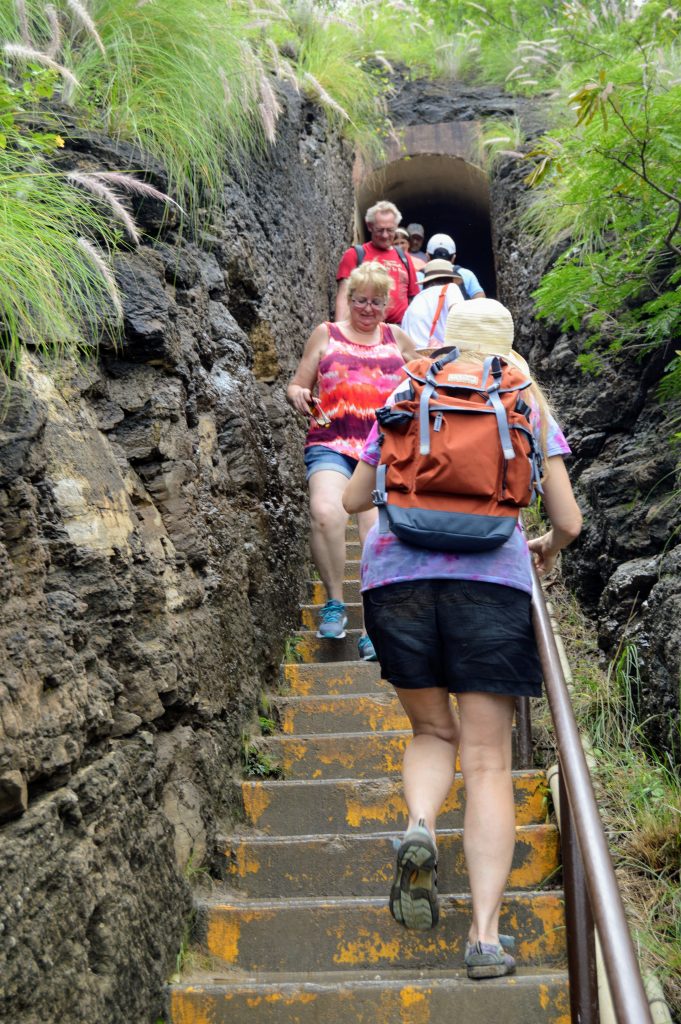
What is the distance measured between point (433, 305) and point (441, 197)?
7.76 meters

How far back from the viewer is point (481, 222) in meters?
14.0

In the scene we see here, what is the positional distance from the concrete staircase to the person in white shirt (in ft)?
8.49

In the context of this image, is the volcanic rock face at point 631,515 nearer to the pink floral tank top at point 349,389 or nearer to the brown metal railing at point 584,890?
the brown metal railing at point 584,890

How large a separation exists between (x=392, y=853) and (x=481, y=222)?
11.8 metres

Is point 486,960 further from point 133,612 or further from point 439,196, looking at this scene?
point 439,196

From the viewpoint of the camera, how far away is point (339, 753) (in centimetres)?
432

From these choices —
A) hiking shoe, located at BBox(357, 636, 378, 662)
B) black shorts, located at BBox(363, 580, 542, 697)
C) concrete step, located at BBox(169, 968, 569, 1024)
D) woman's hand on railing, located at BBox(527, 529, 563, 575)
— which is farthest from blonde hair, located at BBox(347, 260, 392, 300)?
concrete step, located at BBox(169, 968, 569, 1024)

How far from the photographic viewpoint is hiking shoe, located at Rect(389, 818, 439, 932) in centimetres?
261

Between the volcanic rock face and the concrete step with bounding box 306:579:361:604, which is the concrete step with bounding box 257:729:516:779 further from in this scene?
the concrete step with bounding box 306:579:361:604

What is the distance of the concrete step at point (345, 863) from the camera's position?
11.6 feet

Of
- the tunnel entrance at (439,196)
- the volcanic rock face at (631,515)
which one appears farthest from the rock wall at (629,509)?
the tunnel entrance at (439,196)

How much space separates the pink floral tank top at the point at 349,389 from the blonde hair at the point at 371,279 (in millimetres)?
278

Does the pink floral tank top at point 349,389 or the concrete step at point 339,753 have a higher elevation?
the pink floral tank top at point 349,389

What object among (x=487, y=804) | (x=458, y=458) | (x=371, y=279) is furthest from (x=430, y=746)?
(x=371, y=279)
